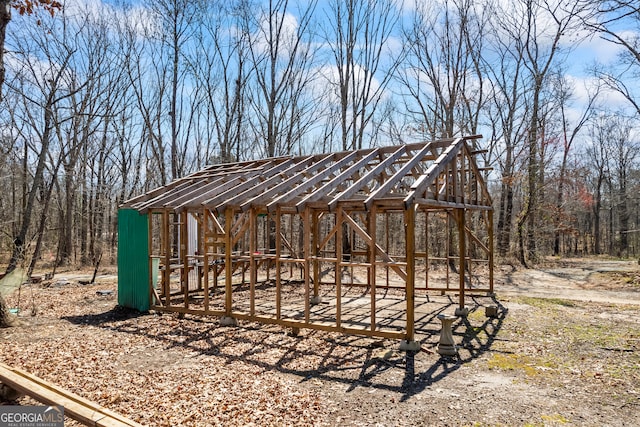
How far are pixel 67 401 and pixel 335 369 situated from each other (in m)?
3.90

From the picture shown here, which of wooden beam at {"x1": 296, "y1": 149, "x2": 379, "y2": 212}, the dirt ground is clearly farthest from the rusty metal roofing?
the dirt ground

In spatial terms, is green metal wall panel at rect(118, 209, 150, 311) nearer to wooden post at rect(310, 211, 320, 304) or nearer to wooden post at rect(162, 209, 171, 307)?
wooden post at rect(162, 209, 171, 307)

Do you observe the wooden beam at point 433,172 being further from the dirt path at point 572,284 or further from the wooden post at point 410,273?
the dirt path at point 572,284

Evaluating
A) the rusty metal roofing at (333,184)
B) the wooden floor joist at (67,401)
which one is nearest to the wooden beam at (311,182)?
the rusty metal roofing at (333,184)

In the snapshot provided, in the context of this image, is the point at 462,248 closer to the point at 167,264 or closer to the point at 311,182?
the point at 311,182

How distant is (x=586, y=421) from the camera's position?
473 centimetres

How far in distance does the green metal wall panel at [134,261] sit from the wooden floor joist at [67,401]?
5.46 m

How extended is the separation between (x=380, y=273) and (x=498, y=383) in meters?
12.4

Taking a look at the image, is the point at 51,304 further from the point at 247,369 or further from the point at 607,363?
the point at 607,363

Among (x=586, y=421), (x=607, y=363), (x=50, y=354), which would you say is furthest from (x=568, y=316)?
(x=50, y=354)

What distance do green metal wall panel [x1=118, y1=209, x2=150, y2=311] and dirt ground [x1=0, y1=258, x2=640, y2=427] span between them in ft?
1.68

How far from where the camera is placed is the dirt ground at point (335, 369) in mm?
4938

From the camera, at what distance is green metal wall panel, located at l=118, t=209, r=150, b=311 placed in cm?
1052

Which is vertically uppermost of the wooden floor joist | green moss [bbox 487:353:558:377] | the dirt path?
the wooden floor joist
